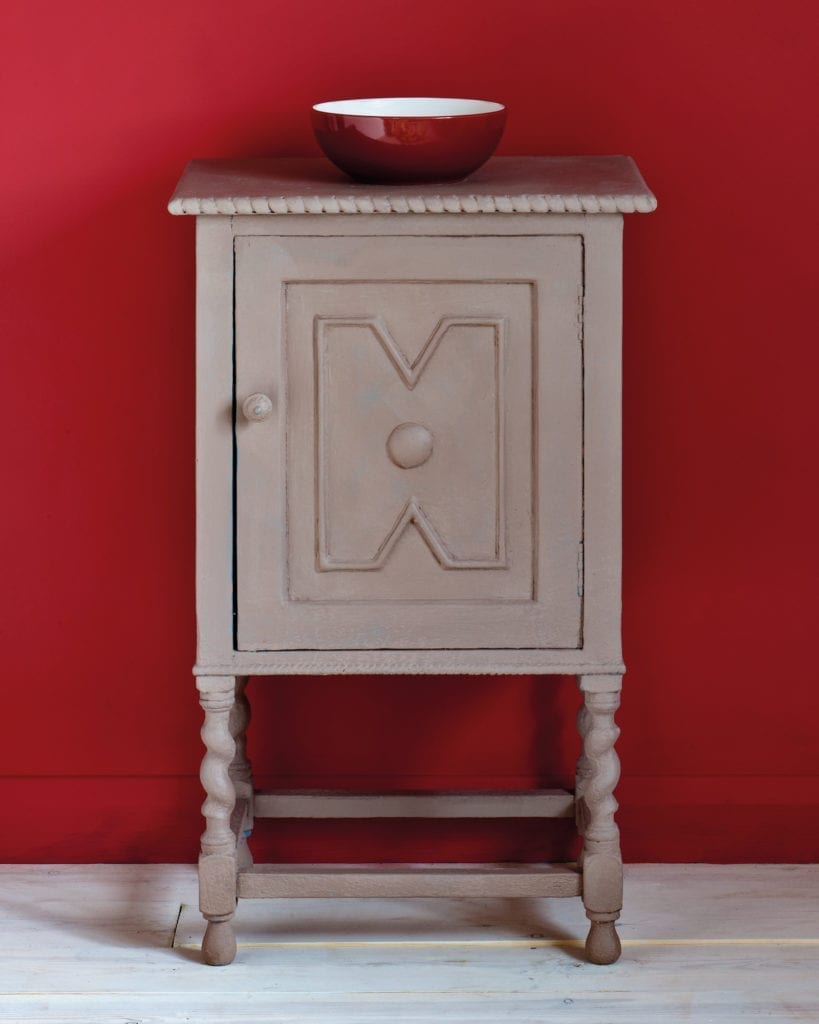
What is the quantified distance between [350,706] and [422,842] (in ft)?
0.93

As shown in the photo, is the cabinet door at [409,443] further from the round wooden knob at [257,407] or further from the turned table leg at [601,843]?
the turned table leg at [601,843]

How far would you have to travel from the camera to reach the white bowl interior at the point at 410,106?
7.41 feet

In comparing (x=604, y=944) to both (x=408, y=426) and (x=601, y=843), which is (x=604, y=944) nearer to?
(x=601, y=843)

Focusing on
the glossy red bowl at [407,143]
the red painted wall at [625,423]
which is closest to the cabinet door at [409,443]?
the glossy red bowl at [407,143]

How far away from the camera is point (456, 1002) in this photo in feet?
6.95

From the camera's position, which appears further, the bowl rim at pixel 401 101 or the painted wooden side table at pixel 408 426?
the bowl rim at pixel 401 101

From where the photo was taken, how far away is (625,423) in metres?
2.51

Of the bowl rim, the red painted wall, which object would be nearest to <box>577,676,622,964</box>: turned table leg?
the red painted wall

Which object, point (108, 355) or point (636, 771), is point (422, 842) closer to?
point (636, 771)

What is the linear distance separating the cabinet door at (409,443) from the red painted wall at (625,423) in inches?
17.8

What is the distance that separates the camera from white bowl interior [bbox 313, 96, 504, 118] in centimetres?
226

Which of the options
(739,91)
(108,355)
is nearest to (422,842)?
(108,355)

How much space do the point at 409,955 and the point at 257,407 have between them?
916mm

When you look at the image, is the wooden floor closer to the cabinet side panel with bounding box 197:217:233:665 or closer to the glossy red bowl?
the cabinet side panel with bounding box 197:217:233:665
